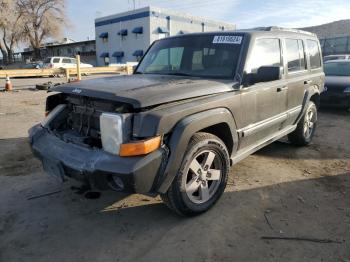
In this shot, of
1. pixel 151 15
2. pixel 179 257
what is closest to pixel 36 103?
pixel 179 257

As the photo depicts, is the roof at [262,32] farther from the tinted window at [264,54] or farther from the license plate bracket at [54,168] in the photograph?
the license plate bracket at [54,168]

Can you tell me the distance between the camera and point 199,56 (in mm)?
4574

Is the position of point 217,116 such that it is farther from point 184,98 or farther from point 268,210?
point 268,210

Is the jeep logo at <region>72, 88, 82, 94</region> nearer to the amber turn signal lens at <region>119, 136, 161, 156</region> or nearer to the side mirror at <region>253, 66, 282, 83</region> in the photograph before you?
the amber turn signal lens at <region>119, 136, 161, 156</region>

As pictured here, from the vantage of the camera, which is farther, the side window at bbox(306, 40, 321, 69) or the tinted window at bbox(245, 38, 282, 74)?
the side window at bbox(306, 40, 321, 69)

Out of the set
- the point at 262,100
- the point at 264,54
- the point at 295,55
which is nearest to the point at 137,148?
the point at 262,100

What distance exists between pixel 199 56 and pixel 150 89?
1.30 meters

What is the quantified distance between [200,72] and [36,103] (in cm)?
842

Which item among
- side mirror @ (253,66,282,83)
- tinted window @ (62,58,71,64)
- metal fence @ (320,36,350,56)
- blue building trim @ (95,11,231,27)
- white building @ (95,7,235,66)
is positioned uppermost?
blue building trim @ (95,11,231,27)

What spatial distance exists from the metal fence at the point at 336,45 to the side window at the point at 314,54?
93.9 feet

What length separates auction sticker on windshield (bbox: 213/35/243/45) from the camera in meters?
4.44

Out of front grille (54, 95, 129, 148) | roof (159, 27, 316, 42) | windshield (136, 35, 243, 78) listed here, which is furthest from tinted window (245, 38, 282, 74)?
front grille (54, 95, 129, 148)

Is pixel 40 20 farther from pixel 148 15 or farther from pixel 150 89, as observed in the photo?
pixel 150 89

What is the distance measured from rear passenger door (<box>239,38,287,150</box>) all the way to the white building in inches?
1323
